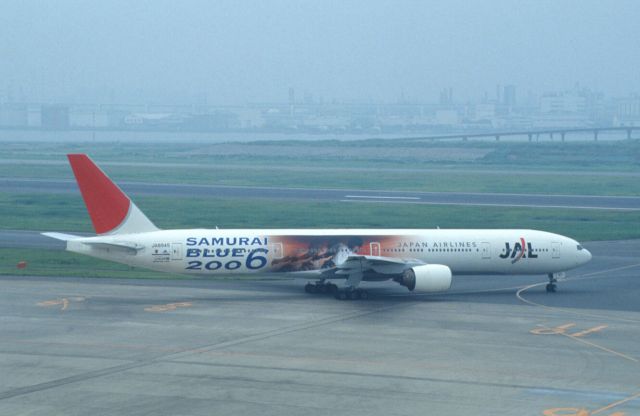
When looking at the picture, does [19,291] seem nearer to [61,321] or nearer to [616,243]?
[61,321]

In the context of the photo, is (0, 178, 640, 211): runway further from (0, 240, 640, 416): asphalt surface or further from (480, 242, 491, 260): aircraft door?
(0, 240, 640, 416): asphalt surface

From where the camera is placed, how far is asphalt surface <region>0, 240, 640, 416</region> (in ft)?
95.1

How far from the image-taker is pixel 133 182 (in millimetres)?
120062

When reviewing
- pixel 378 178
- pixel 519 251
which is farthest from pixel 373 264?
pixel 378 178

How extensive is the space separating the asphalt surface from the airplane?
1342mm

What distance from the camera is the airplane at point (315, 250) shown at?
158 feet

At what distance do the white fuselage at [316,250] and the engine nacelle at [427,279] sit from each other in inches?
84.9

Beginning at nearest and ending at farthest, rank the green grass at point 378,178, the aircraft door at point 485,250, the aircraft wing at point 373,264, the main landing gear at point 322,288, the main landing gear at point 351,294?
1. the aircraft wing at point 373,264
2. the main landing gear at point 351,294
3. the main landing gear at point 322,288
4. the aircraft door at point 485,250
5. the green grass at point 378,178

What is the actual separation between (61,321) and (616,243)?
4538 cm

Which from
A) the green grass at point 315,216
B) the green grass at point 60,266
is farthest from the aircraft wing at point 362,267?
the green grass at point 315,216

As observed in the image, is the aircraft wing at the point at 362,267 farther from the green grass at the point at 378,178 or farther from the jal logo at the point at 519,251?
the green grass at the point at 378,178

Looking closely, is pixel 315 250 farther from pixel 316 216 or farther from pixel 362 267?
pixel 316 216

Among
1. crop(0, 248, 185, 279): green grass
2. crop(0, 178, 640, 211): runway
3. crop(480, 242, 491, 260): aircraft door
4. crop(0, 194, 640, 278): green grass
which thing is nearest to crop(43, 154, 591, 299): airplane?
crop(480, 242, 491, 260): aircraft door

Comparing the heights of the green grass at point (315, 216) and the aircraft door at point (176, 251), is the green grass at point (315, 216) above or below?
above
